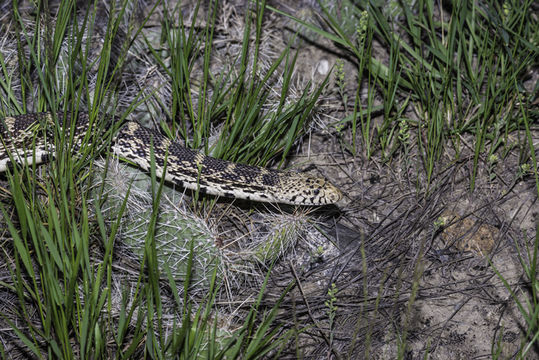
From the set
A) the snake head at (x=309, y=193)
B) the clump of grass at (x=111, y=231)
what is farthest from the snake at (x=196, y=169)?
the clump of grass at (x=111, y=231)

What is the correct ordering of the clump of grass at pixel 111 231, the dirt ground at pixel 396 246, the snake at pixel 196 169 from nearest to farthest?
the clump of grass at pixel 111 231, the dirt ground at pixel 396 246, the snake at pixel 196 169

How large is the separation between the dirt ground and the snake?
186 mm

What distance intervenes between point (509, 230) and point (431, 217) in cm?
56

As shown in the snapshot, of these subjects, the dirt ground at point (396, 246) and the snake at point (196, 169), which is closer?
the dirt ground at point (396, 246)

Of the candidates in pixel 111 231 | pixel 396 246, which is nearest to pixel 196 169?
pixel 111 231

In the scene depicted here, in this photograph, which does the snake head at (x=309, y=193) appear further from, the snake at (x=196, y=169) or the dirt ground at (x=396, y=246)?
the dirt ground at (x=396, y=246)

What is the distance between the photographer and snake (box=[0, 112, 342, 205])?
412cm

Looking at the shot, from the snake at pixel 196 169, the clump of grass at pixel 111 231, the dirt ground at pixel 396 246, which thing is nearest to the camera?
the clump of grass at pixel 111 231

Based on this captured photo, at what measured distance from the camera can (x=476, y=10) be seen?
473cm

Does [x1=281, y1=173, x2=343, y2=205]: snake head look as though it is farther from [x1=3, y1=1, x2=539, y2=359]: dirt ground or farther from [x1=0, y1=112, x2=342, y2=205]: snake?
[x1=3, y1=1, x2=539, y2=359]: dirt ground

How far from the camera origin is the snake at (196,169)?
412cm

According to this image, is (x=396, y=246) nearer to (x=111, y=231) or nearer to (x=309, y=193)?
(x=309, y=193)

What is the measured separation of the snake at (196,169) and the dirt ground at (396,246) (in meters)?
0.19

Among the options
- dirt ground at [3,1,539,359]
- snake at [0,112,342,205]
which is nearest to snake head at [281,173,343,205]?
snake at [0,112,342,205]
